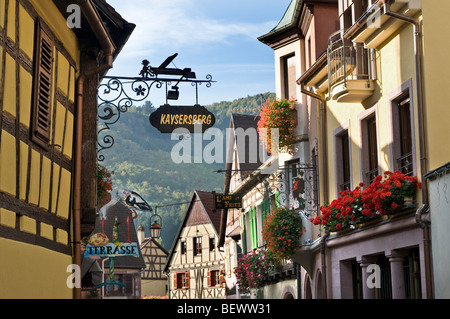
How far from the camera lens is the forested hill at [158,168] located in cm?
10638

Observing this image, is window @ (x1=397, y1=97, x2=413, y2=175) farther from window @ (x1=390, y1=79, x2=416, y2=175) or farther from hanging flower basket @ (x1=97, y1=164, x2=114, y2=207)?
hanging flower basket @ (x1=97, y1=164, x2=114, y2=207)

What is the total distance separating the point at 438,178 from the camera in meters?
11.1

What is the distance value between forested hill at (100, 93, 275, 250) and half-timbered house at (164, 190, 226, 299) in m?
43.4

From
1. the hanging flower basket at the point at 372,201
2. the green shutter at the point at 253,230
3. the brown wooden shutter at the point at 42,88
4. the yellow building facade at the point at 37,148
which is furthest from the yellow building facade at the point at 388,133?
the green shutter at the point at 253,230

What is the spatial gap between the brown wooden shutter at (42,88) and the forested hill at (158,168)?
80728mm

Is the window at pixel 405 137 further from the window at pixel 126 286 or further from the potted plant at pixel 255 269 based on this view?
the window at pixel 126 286

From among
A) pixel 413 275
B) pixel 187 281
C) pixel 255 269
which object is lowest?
pixel 413 275

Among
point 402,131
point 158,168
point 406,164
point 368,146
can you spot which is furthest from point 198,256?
point 158,168

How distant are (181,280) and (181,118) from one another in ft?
116

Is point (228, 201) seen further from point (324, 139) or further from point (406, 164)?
point (406, 164)

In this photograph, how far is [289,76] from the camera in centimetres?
2214

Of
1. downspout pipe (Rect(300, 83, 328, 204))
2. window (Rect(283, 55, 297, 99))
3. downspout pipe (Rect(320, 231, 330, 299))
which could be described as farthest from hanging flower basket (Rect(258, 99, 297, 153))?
downspout pipe (Rect(320, 231, 330, 299))

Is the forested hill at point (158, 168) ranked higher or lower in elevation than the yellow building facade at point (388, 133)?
higher

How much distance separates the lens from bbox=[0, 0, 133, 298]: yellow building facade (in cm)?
920
